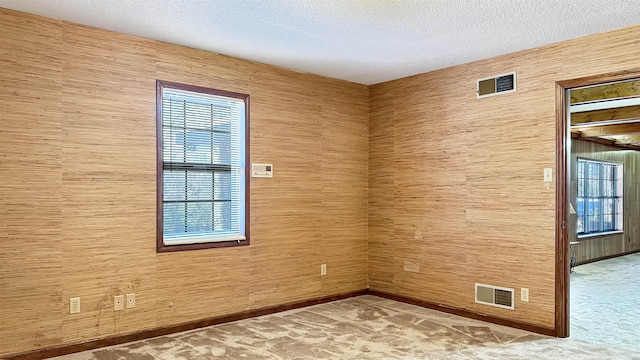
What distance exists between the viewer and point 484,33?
4.09 metres

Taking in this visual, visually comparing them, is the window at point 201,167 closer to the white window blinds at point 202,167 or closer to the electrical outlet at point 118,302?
the white window blinds at point 202,167

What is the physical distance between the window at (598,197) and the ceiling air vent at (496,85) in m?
5.65

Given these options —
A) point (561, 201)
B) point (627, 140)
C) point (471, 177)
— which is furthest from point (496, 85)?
point (627, 140)

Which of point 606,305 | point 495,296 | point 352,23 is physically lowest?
point 606,305

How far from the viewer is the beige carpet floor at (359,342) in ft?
12.5

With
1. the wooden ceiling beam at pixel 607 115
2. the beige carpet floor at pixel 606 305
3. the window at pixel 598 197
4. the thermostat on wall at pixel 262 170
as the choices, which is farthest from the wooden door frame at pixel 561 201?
the window at pixel 598 197

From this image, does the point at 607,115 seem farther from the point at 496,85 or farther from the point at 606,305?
the point at 496,85

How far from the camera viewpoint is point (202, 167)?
470 centimetres

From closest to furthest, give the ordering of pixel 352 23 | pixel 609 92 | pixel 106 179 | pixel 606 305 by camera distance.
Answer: pixel 352 23 < pixel 106 179 < pixel 609 92 < pixel 606 305

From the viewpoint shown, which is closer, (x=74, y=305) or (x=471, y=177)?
(x=74, y=305)

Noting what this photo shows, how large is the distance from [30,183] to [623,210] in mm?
11485

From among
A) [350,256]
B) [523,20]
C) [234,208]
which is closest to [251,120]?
[234,208]

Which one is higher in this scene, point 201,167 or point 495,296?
point 201,167

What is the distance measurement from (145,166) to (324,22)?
1.99 meters
